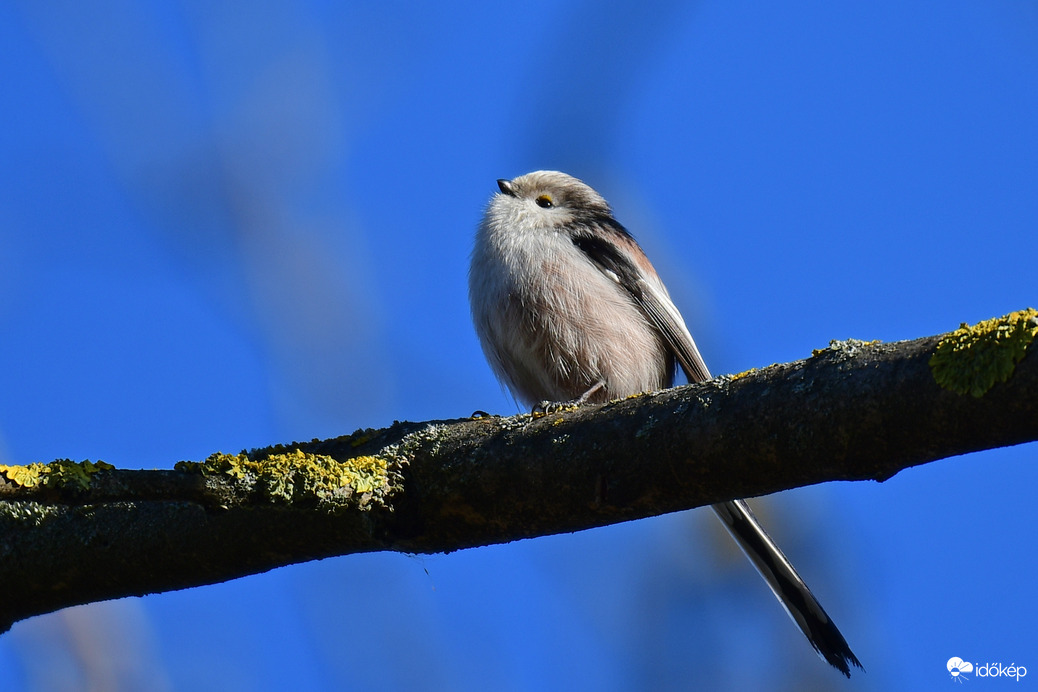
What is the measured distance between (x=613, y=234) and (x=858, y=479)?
11.3ft

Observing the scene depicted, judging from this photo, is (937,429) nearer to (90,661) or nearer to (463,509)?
(463,509)

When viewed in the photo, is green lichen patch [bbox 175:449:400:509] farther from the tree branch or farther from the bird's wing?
the bird's wing

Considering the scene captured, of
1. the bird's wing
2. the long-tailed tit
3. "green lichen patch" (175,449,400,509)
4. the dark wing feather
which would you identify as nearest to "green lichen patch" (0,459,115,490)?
"green lichen patch" (175,449,400,509)

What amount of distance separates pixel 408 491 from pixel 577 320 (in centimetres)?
210

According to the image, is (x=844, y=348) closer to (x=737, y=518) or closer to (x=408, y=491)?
(x=408, y=491)

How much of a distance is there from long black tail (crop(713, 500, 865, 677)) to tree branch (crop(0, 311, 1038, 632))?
4.38 ft

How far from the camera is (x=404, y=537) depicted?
2887 mm

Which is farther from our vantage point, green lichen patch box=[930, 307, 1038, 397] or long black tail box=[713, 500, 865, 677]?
long black tail box=[713, 500, 865, 677]

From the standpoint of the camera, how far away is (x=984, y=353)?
2.07m

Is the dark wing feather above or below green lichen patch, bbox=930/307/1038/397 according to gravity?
above

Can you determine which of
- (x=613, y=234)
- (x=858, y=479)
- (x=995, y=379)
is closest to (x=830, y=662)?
(x=858, y=479)

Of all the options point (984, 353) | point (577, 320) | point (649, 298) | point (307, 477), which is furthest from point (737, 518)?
point (984, 353)

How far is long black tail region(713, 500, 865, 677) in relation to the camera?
12.8 ft

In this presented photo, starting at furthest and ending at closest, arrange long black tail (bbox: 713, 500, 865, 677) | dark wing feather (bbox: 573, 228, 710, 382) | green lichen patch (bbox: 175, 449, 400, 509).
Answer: dark wing feather (bbox: 573, 228, 710, 382)
long black tail (bbox: 713, 500, 865, 677)
green lichen patch (bbox: 175, 449, 400, 509)
